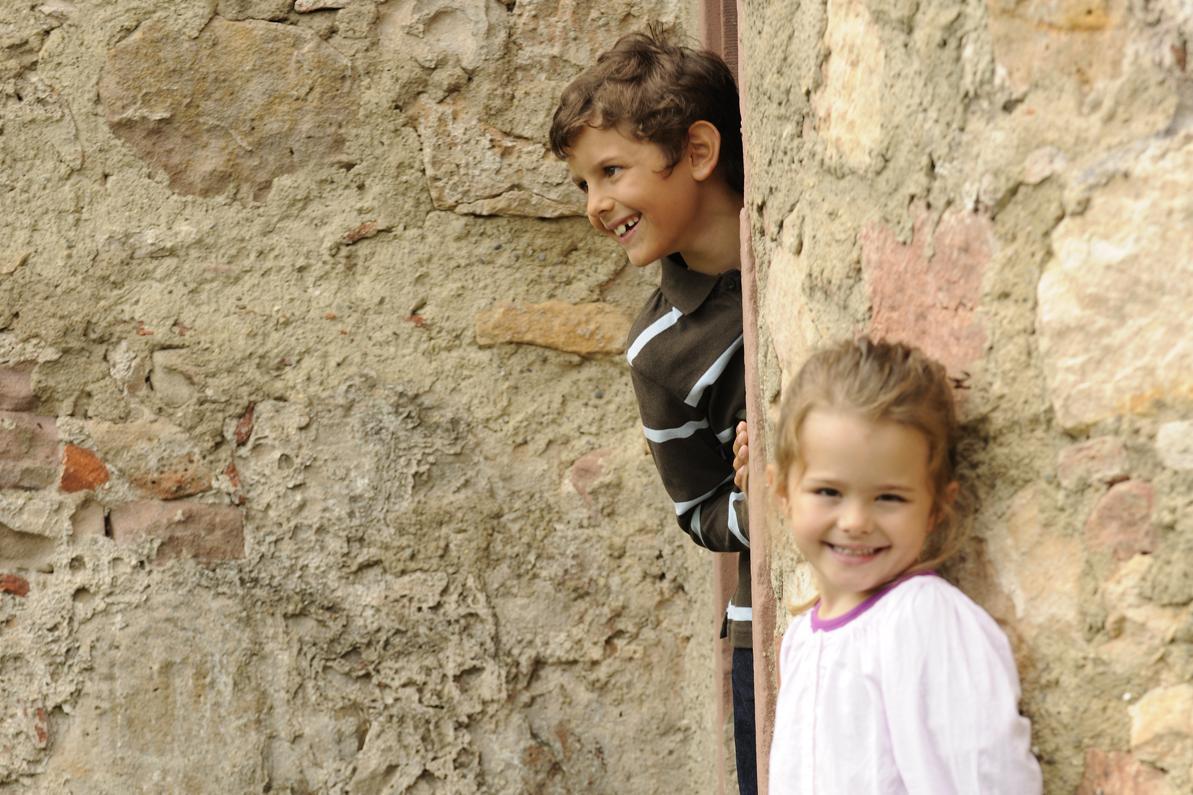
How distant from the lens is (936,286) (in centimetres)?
127

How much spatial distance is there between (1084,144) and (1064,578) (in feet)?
1.16

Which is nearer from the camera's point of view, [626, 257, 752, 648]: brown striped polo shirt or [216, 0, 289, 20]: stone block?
[626, 257, 752, 648]: brown striped polo shirt

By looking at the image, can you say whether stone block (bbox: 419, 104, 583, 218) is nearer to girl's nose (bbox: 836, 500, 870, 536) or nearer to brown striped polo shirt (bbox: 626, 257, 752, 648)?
brown striped polo shirt (bbox: 626, 257, 752, 648)

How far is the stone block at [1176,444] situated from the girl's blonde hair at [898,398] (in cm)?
22

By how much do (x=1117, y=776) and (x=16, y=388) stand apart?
214 centimetres

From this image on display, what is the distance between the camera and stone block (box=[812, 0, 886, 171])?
1.37 metres

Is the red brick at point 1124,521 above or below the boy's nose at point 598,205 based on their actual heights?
below

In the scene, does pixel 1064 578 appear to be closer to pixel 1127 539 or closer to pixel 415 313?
pixel 1127 539

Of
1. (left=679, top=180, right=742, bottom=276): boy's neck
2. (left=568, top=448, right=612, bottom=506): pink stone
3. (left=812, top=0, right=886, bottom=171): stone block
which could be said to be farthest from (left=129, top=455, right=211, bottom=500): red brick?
(left=812, top=0, right=886, bottom=171): stone block

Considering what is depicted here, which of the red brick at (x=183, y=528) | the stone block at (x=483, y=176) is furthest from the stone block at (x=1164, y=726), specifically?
the red brick at (x=183, y=528)

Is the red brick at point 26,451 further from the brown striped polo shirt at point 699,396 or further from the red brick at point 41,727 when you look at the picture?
the brown striped polo shirt at point 699,396

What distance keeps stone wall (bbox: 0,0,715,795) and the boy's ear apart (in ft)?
1.83

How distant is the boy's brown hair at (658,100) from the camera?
212 cm

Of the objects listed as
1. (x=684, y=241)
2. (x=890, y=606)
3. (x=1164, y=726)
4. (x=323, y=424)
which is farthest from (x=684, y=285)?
(x=1164, y=726)
